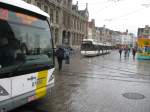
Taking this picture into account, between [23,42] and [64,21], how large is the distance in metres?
46.3

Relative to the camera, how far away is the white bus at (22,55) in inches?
201

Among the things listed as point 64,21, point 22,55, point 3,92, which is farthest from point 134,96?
point 64,21

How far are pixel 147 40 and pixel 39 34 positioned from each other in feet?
106

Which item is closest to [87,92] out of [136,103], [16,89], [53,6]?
[136,103]

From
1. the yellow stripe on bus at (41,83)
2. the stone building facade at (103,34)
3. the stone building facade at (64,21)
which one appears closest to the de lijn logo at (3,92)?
the yellow stripe on bus at (41,83)

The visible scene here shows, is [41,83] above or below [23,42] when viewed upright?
below

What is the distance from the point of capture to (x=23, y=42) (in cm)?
573

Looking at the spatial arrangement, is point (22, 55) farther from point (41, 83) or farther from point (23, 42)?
point (41, 83)

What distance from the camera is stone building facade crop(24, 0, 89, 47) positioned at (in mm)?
43844

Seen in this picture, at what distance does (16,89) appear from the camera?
5355 millimetres

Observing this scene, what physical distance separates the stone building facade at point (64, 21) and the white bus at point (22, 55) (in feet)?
103

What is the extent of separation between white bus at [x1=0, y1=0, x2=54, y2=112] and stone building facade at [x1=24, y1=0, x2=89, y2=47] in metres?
31.4

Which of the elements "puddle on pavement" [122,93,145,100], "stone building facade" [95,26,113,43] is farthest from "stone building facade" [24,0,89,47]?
"stone building facade" [95,26,113,43]

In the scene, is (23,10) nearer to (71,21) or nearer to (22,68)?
(22,68)
